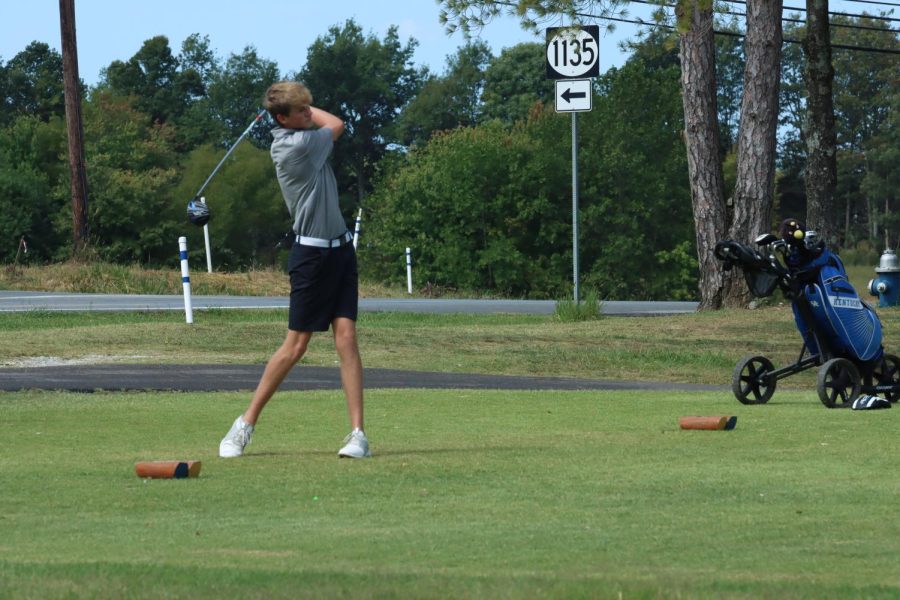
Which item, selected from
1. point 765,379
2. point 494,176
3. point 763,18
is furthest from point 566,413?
point 494,176

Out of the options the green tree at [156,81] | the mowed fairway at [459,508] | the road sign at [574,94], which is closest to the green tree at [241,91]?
the green tree at [156,81]

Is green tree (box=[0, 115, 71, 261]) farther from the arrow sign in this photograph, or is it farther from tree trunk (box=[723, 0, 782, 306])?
tree trunk (box=[723, 0, 782, 306])

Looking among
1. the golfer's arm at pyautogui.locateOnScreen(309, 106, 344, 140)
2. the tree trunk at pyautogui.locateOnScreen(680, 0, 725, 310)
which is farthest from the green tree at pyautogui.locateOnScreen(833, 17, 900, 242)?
the golfer's arm at pyautogui.locateOnScreen(309, 106, 344, 140)

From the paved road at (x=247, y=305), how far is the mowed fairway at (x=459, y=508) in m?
14.9

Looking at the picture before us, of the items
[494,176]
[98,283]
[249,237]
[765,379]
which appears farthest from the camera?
[249,237]

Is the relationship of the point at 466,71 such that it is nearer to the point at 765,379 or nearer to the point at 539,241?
the point at 539,241

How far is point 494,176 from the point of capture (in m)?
48.8

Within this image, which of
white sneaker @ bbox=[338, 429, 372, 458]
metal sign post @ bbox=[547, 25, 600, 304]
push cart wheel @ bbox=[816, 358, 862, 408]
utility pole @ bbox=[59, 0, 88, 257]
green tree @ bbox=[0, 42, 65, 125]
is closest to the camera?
white sneaker @ bbox=[338, 429, 372, 458]

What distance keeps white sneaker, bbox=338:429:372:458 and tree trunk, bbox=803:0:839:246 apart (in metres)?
17.6

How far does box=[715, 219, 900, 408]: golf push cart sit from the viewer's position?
38.6ft

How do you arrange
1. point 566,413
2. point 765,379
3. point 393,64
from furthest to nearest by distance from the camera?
1. point 393,64
2. point 765,379
3. point 566,413

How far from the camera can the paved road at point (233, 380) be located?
14203 mm

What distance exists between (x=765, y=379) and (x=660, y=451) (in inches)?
152

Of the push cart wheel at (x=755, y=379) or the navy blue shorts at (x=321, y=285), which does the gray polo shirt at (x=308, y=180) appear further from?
the push cart wheel at (x=755, y=379)
